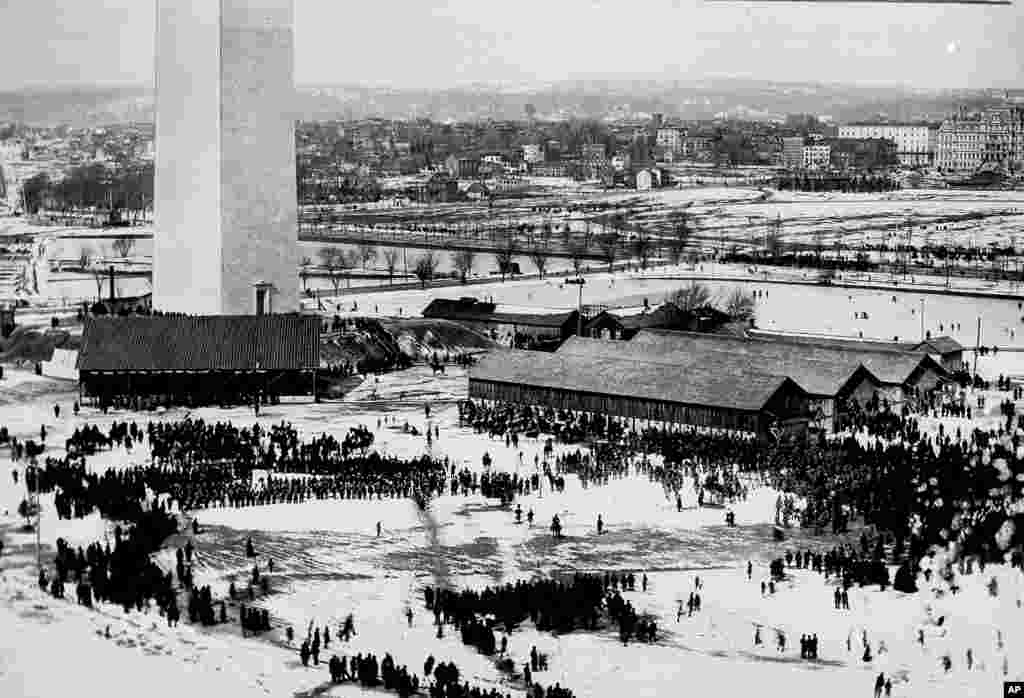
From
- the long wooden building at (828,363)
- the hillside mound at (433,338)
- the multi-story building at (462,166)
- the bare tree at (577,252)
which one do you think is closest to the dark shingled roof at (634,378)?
the long wooden building at (828,363)

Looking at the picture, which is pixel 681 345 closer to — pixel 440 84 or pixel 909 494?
pixel 909 494

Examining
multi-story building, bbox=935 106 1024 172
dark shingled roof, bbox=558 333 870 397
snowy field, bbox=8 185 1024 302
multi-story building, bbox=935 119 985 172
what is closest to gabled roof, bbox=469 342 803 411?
dark shingled roof, bbox=558 333 870 397

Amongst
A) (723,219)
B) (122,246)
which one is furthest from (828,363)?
(723,219)

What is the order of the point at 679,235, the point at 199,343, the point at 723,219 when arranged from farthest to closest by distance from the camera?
the point at 723,219
the point at 679,235
the point at 199,343

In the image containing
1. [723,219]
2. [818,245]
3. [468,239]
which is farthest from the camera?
[723,219]

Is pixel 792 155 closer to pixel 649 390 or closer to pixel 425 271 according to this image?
pixel 425 271

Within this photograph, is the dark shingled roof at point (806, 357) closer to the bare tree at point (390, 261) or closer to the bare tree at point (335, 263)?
the bare tree at point (335, 263)

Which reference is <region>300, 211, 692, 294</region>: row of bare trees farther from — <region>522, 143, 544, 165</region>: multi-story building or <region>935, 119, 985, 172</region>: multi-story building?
<region>522, 143, 544, 165</region>: multi-story building
